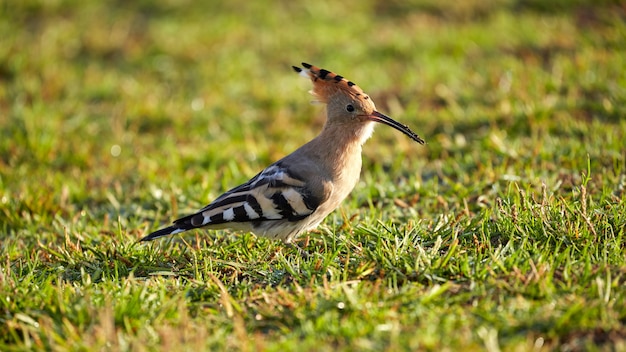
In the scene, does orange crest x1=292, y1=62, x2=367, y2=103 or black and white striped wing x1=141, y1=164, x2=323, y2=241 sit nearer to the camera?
black and white striped wing x1=141, y1=164, x2=323, y2=241

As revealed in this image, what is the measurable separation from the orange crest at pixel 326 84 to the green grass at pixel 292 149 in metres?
0.59

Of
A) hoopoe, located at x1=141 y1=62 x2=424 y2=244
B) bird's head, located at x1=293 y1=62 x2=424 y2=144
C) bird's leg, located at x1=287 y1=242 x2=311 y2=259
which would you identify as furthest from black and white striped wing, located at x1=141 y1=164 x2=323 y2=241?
bird's head, located at x1=293 y1=62 x2=424 y2=144

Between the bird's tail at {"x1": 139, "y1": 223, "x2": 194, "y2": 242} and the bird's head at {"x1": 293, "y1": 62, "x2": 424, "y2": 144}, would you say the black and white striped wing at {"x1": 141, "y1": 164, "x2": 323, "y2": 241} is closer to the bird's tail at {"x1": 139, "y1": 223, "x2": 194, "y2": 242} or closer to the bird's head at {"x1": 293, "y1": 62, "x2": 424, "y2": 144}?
the bird's tail at {"x1": 139, "y1": 223, "x2": 194, "y2": 242}

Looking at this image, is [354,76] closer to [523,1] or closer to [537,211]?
[523,1]

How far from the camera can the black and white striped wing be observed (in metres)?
3.23

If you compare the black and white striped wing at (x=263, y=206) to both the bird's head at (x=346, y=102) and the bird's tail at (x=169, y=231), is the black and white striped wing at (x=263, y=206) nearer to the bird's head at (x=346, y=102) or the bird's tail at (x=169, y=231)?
the bird's tail at (x=169, y=231)

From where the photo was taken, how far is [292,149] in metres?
4.96

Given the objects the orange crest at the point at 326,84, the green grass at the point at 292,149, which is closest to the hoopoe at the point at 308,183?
the orange crest at the point at 326,84

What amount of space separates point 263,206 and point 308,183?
0.73 feet

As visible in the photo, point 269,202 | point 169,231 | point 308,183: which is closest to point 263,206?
point 269,202

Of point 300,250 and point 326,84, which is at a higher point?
point 326,84

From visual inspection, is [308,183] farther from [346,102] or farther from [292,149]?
[292,149]

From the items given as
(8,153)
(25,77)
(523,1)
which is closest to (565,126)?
(523,1)

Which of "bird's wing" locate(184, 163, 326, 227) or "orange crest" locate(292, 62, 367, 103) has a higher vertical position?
"orange crest" locate(292, 62, 367, 103)
